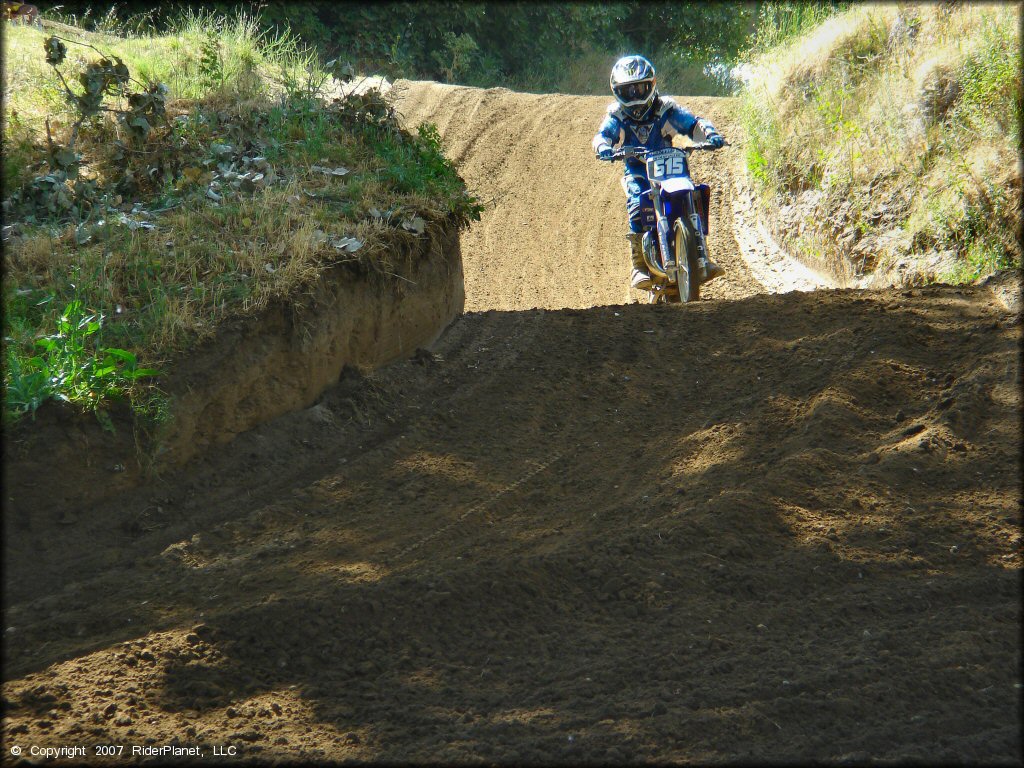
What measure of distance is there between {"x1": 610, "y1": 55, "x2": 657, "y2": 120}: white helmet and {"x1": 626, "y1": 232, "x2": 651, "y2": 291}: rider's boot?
3.83 ft

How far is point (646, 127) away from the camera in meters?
8.41

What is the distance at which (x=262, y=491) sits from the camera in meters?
4.89

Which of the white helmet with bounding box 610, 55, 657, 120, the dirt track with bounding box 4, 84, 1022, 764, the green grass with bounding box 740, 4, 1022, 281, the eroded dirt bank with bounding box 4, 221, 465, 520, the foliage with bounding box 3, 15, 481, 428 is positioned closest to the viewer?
the dirt track with bounding box 4, 84, 1022, 764

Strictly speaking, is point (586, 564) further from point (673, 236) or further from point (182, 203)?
point (673, 236)

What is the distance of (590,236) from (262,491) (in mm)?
8924

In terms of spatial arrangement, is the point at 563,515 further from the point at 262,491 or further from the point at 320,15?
the point at 320,15

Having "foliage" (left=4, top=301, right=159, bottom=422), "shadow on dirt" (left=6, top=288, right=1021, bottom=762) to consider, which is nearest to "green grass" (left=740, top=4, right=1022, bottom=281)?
Answer: "shadow on dirt" (left=6, top=288, right=1021, bottom=762)

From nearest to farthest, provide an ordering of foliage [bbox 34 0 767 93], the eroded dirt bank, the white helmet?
the eroded dirt bank, the white helmet, foliage [bbox 34 0 767 93]

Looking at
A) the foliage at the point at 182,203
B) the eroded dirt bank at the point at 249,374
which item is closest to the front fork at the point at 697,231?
the foliage at the point at 182,203

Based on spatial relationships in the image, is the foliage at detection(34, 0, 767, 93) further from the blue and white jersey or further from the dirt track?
the dirt track

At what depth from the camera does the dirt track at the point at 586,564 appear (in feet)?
10.1

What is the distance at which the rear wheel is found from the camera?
7711mm

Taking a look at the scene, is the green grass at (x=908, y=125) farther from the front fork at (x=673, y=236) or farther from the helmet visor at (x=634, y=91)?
the helmet visor at (x=634, y=91)

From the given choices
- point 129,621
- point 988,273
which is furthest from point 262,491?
point 988,273
